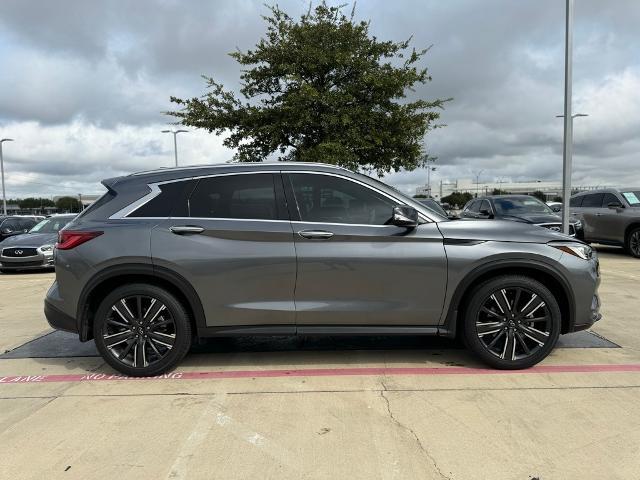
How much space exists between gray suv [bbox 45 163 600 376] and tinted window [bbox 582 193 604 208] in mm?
11445

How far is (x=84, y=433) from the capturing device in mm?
3463

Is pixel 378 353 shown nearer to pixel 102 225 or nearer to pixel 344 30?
pixel 102 225

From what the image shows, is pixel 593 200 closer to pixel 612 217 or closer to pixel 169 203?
pixel 612 217

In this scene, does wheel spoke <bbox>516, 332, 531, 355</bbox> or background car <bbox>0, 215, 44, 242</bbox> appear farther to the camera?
background car <bbox>0, 215, 44, 242</bbox>

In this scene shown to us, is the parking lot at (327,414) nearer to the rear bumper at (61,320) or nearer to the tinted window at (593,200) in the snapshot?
the rear bumper at (61,320)

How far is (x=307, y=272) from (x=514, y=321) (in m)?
1.81

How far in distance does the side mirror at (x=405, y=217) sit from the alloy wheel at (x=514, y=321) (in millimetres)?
912

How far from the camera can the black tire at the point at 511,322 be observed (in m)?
4.32

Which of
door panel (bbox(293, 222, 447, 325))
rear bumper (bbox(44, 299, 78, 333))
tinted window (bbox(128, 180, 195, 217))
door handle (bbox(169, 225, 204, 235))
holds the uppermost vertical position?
tinted window (bbox(128, 180, 195, 217))

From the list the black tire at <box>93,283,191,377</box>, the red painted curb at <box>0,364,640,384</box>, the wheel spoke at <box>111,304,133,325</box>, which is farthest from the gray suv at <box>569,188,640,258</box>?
the wheel spoke at <box>111,304,133,325</box>

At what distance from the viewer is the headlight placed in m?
4.38

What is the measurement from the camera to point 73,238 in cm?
445

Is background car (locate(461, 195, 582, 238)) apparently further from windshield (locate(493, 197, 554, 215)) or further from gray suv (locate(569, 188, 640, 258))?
gray suv (locate(569, 188, 640, 258))

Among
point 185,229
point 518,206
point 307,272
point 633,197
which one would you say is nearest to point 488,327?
point 307,272
